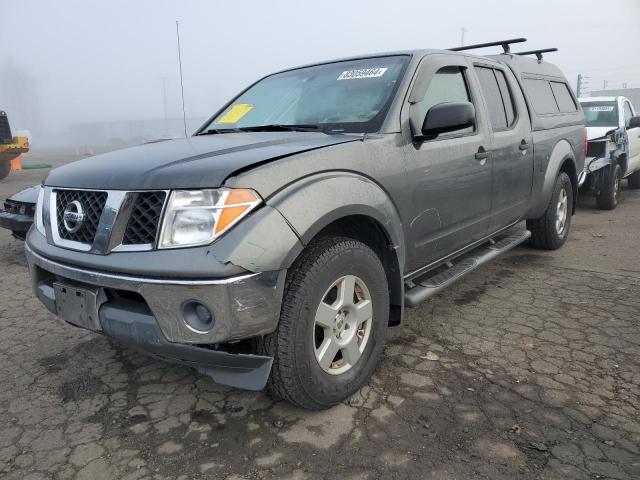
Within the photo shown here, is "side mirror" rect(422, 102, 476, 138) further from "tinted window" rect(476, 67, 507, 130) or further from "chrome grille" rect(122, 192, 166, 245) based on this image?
"chrome grille" rect(122, 192, 166, 245)

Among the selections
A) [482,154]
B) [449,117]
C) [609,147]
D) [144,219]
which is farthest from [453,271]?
[609,147]

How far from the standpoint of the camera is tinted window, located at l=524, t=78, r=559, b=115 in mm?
4465

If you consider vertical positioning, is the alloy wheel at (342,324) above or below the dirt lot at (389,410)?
above

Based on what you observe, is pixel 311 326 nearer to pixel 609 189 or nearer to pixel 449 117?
pixel 449 117

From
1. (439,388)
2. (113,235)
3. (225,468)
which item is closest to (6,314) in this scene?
(113,235)

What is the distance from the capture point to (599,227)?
6.62 metres

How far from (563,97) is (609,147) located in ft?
8.59

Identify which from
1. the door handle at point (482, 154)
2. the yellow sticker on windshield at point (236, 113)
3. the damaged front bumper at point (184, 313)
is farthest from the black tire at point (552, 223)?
the damaged front bumper at point (184, 313)

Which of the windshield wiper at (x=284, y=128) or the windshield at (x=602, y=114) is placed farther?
the windshield at (x=602, y=114)

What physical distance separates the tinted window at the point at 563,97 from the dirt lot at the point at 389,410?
2417 millimetres

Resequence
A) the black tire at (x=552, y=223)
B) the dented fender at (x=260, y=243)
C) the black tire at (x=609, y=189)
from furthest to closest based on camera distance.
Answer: the black tire at (x=609, y=189) → the black tire at (x=552, y=223) → the dented fender at (x=260, y=243)

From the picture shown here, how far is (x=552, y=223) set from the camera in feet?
16.3

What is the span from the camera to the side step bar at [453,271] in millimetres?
2906

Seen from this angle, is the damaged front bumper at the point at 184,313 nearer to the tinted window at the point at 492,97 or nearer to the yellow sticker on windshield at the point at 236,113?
the yellow sticker on windshield at the point at 236,113
